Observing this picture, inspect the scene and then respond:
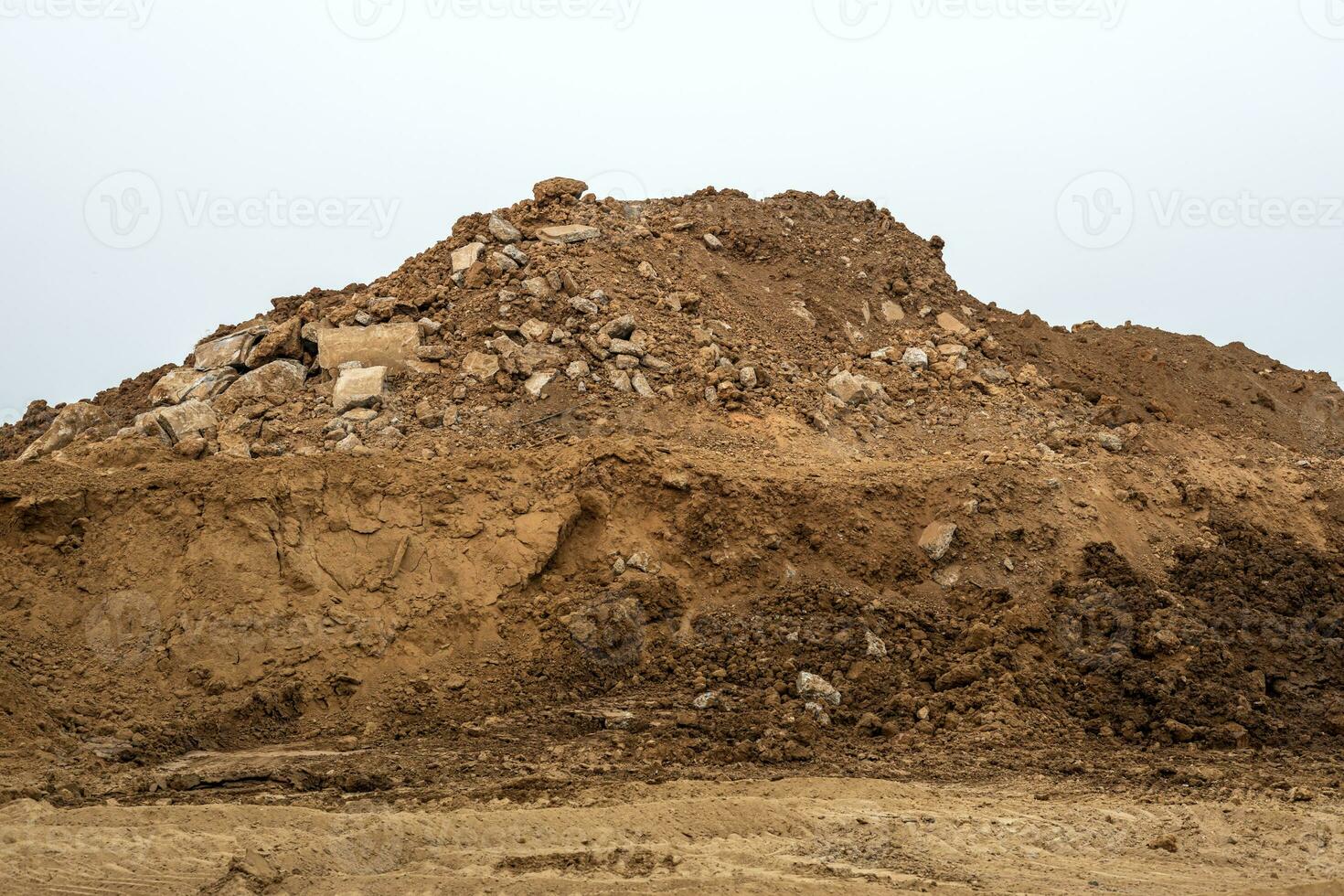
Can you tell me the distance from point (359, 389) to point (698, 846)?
292 inches

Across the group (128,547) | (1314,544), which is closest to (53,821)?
(128,547)

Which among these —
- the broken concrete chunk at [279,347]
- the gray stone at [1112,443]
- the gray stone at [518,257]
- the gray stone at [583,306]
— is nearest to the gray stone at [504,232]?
the gray stone at [518,257]

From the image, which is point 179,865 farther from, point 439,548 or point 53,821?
point 439,548

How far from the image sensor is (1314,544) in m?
13.5

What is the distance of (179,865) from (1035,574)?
8.12m

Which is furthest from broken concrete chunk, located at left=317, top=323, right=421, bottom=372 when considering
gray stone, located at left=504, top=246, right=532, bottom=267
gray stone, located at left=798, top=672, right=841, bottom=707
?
gray stone, located at left=798, top=672, right=841, bottom=707

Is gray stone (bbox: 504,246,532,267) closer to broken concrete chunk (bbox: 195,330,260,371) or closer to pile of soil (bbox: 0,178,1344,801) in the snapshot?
pile of soil (bbox: 0,178,1344,801)

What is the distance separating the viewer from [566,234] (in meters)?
15.1

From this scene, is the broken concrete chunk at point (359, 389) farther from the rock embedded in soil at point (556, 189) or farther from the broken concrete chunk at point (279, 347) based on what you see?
the rock embedded in soil at point (556, 189)

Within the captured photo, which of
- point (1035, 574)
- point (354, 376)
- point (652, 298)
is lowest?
point (1035, 574)

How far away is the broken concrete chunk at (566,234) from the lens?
15023 millimetres

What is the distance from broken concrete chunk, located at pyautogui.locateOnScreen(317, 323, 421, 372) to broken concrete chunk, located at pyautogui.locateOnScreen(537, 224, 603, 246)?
2315 millimetres

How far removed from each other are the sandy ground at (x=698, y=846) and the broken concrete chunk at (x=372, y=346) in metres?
6.47

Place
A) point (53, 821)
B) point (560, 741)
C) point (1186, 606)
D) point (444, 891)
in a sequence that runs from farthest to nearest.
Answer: point (1186, 606), point (560, 741), point (53, 821), point (444, 891)
